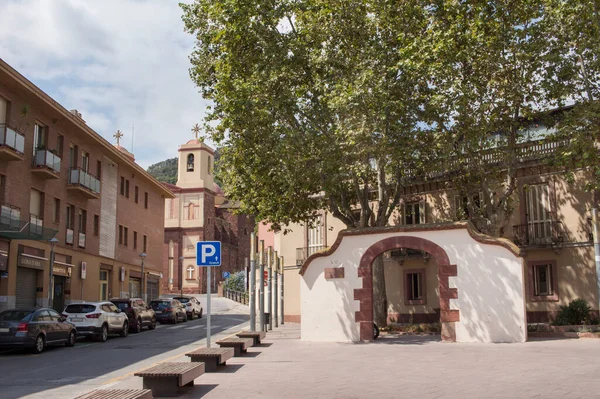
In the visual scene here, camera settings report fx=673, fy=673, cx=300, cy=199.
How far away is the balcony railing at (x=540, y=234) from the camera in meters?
28.7

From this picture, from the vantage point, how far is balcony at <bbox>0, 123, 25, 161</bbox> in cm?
2780

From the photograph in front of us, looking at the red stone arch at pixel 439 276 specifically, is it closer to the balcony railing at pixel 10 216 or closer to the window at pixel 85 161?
the balcony railing at pixel 10 216

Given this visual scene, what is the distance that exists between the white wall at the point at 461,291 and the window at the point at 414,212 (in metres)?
12.0

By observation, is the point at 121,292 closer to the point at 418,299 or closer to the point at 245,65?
the point at 418,299

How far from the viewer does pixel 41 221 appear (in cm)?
3234

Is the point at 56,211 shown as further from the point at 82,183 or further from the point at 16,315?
the point at 16,315

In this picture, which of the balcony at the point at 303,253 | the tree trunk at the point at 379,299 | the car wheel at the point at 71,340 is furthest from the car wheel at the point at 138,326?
the tree trunk at the point at 379,299

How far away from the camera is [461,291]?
67.8ft

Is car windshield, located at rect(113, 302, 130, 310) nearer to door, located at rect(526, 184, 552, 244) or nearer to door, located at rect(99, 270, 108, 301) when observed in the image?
door, located at rect(99, 270, 108, 301)

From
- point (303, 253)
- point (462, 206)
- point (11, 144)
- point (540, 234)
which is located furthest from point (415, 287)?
point (11, 144)

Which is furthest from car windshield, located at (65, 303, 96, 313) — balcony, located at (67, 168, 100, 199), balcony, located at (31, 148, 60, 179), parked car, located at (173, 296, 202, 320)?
parked car, located at (173, 296, 202, 320)

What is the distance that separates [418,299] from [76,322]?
16.2m

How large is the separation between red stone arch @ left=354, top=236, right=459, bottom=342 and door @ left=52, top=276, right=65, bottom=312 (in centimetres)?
1951

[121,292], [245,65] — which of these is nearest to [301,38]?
[245,65]
